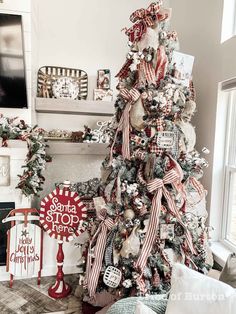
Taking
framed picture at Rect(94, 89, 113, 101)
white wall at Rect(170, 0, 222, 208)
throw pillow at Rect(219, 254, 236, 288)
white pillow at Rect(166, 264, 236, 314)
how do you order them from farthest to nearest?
framed picture at Rect(94, 89, 113, 101), white wall at Rect(170, 0, 222, 208), throw pillow at Rect(219, 254, 236, 288), white pillow at Rect(166, 264, 236, 314)

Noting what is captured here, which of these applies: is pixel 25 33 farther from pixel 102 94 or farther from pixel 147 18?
pixel 147 18

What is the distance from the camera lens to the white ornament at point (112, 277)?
189 cm

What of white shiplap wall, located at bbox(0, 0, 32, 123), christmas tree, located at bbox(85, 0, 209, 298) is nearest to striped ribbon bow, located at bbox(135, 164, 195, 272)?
christmas tree, located at bbox(85, 0, 209, 298)

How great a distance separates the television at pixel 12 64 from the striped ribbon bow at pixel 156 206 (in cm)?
146

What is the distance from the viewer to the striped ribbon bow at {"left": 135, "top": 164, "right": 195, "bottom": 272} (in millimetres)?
1825

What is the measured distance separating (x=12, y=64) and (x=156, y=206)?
175 centimetres

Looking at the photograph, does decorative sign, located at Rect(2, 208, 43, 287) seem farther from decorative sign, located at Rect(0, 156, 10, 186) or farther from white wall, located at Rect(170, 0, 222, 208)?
white wall, located at Rect(170, 0, 222, 208)

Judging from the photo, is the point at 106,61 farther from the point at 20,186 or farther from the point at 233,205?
the point at 233,205

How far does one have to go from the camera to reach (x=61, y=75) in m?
2.97

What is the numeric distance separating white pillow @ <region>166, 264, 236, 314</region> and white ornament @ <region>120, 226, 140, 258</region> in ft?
2.27

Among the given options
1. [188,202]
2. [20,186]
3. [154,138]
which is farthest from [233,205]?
[20,186]

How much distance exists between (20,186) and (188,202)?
1479 millimetres

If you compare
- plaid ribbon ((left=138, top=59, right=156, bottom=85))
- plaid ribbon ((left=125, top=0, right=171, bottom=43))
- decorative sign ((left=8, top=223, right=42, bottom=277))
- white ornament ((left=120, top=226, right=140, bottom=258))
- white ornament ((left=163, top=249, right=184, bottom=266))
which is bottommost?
decorative sign ((left=8, top=223, right=42, bottom=277))

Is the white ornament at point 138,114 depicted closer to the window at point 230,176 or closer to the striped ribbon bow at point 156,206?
the striped ribbon bow at point 156,206
